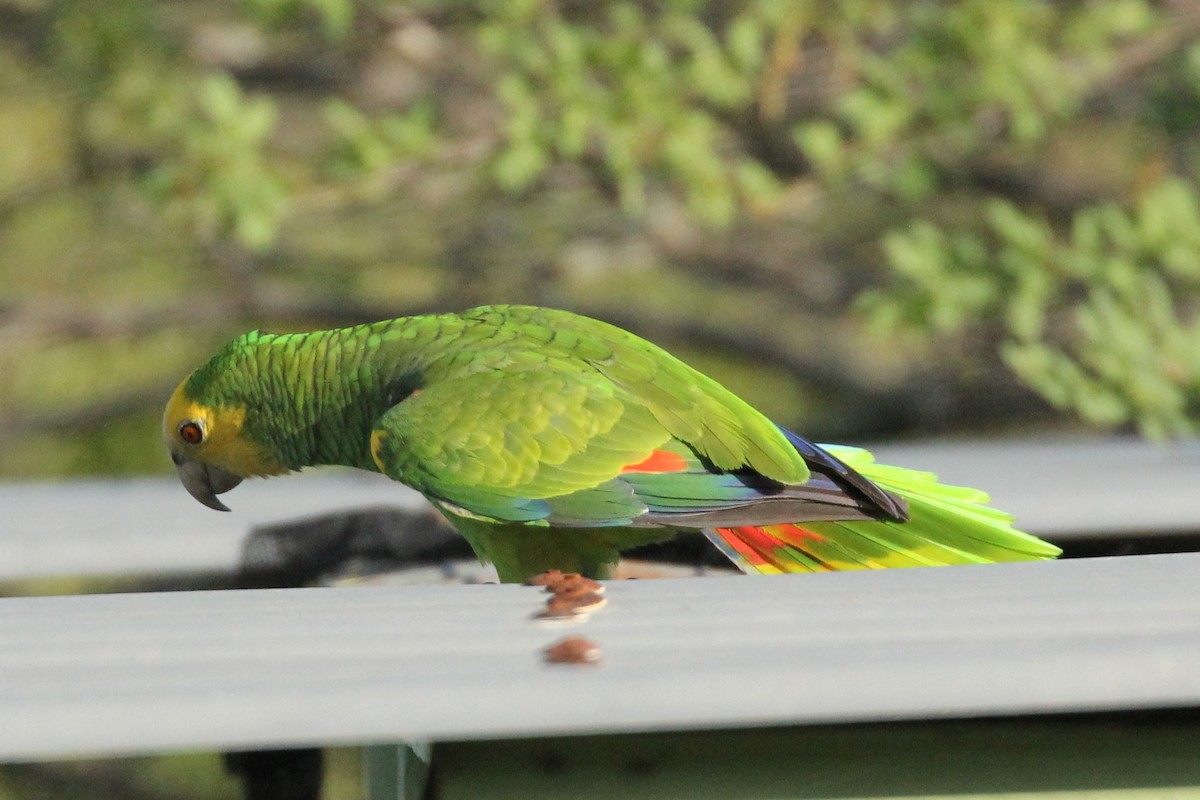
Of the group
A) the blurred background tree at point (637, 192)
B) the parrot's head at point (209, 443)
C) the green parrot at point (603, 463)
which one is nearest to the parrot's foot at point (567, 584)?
the green parrot at point (603, 463)

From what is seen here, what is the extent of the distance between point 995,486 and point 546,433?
60 cm

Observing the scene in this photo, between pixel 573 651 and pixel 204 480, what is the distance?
1.07 m

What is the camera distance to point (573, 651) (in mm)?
861

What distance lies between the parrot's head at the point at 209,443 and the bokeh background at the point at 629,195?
1.28 m

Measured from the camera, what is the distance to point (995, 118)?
136 inches

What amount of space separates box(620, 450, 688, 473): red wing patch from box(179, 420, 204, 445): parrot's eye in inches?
26.8

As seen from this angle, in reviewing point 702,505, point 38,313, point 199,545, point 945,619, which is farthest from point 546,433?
point 38,313

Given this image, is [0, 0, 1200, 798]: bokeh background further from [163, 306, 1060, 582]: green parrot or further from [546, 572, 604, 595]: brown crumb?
[546, 572, 604, 595]: brown crumb

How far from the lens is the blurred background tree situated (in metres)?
2.92

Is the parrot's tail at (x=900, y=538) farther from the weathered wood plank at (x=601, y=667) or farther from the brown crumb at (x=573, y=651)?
the brown crumb at (x=573, y=651)

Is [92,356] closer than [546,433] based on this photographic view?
No

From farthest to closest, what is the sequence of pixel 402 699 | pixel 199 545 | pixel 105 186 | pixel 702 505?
pixel 105 186, pixel 199 545, pixel 702 505, pixel 402 699

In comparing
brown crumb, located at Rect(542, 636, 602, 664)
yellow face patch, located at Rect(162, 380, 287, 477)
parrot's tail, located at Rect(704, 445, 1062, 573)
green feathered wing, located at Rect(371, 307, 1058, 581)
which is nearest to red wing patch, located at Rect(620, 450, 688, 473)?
green feathered wing, located at Rect(371, 307, 1058, 581)

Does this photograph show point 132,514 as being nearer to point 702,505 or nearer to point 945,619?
point 702,505
